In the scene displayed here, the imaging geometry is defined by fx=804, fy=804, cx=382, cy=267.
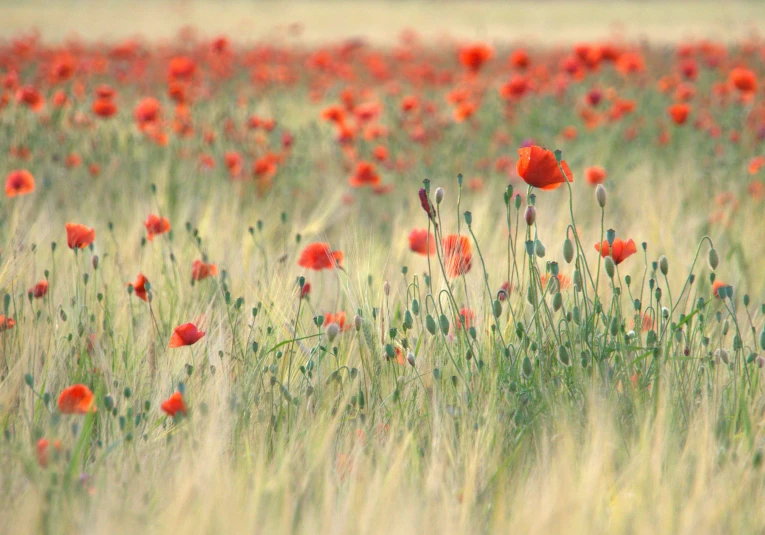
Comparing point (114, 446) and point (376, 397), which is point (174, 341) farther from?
point (376, 397)

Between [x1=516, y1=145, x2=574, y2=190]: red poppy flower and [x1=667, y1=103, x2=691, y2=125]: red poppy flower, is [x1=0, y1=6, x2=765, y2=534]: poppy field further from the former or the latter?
[x1=667, y1=103, x2=691, y2=125]: red poppy flower

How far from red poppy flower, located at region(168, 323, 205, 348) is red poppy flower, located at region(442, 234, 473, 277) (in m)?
0.51

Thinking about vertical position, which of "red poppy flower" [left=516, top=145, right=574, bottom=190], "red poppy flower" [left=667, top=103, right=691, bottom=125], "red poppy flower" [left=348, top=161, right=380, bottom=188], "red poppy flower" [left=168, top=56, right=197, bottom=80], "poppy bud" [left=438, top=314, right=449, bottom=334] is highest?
"red poppy flower" [left=168, top=56, right=197, bottom=80]

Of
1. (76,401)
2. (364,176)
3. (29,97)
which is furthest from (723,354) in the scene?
(29,97)

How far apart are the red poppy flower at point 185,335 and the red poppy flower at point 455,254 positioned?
1.68ft

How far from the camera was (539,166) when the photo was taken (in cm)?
145

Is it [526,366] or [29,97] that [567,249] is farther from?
[29,97]

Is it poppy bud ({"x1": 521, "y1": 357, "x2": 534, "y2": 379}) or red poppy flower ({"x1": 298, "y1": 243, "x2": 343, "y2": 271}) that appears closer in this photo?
poppy bud ({"x1": 521, "y1": 357, "x2": 534, "y2": 379})

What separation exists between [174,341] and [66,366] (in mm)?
344

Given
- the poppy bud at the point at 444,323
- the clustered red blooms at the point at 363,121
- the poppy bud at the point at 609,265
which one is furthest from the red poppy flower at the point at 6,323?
the poppy bud at the point at 609,265

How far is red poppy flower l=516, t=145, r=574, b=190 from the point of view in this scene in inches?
56.8

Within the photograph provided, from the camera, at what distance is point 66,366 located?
168cm

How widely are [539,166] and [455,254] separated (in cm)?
27

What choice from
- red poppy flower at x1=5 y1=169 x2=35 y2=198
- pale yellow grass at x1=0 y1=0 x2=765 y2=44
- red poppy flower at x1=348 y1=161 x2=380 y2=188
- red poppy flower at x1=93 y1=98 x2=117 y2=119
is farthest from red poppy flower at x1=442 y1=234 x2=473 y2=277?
pale yellow grass at x1=0 y1=0 x2=765 y2=44
